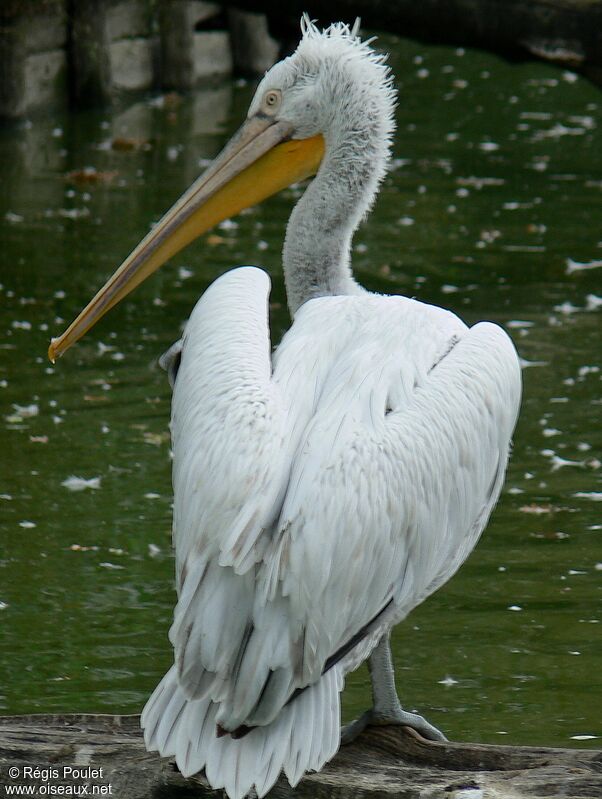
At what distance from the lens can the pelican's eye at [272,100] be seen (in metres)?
A: 3.91

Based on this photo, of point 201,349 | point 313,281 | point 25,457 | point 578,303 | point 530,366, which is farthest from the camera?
point 578,303

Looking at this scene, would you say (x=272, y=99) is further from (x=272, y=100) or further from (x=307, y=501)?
(x=307, y=501)

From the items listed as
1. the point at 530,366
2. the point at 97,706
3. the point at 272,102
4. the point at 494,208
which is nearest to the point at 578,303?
the point at 530,366

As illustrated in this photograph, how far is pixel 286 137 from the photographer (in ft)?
13.0

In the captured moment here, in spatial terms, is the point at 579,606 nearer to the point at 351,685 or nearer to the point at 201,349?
the point at 351,685

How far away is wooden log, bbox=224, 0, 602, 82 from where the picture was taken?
25.4 ft

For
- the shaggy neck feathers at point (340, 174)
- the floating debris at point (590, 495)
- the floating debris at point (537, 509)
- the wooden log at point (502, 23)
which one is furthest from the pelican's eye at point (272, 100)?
the wooden log at point (502, 23)

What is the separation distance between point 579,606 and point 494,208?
5.24m

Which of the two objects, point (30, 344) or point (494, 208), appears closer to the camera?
point (30, 344)

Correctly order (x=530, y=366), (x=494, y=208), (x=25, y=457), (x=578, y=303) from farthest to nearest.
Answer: (x=494, y=208)
(x=578, y=303)
(x=530, y=366)
(x=25, y=457)

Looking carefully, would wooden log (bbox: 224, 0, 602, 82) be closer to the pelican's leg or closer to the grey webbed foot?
the pelican's leg

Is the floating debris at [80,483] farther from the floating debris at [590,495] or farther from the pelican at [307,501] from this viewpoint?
the pelican at [307,501]

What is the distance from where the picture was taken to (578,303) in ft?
24.3

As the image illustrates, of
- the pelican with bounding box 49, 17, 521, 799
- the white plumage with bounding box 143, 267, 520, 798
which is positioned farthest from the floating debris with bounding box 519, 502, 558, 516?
the white plumage with bounding box 143, 267, 520, 798
